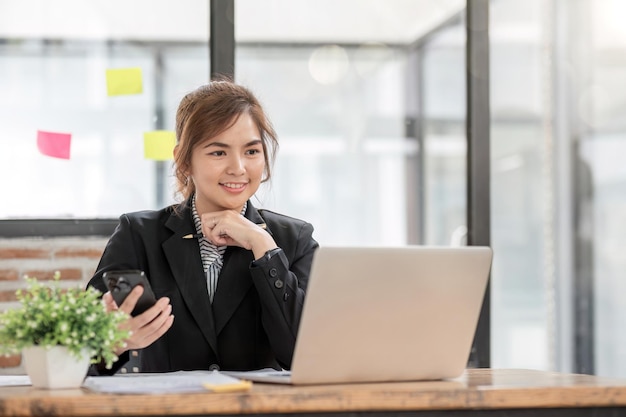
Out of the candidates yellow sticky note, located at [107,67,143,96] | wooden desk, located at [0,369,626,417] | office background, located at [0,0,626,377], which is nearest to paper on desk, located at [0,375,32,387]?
wooden desk, located at [0,369,626,417]

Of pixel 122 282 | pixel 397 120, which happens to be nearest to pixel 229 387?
pixel 122 282

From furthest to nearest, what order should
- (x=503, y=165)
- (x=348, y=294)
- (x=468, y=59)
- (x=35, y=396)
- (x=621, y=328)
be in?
1. (x=503, y=165)
2. (x=621, y=328)
3. (x=468, y=59)
4. (x=348, y=294)
5. (x=35, y=396)

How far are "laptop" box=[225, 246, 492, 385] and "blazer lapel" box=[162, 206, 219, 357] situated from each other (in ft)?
1.98

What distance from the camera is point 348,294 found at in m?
1.62

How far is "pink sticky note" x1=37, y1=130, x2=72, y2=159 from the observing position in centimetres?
335

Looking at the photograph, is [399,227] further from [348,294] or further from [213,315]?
[348,294]

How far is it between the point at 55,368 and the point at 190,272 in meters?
0.78

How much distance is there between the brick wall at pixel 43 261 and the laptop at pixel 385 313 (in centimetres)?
158

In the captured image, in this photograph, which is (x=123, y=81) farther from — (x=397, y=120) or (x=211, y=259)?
(x=397, y=120)

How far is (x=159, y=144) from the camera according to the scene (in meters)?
3.38

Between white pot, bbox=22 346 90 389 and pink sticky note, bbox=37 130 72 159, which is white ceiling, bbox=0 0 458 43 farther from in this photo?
white pot, bbox=22 346 90 389

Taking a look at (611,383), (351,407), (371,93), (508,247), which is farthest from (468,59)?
(351,407)

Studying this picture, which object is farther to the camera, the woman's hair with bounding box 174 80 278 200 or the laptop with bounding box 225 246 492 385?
the woman's hair with bounding box 174 80 278 200

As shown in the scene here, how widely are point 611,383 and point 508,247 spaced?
10.8 ft
